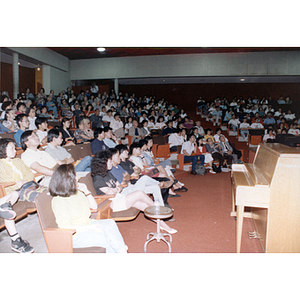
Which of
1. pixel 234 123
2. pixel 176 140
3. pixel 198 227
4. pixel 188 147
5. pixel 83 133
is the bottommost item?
pixel 198 227

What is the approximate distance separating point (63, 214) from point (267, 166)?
1828mm

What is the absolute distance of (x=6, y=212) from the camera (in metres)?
2.22

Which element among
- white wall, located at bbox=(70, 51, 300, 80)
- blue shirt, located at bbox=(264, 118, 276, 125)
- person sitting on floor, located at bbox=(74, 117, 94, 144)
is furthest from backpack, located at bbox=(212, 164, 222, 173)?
white wall, located at bbox=(70, 51, 300, 80)

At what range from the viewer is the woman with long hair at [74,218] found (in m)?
1.97

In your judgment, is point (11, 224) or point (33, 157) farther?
point (33, 157)

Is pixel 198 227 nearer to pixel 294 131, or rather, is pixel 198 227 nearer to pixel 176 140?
pixel 176 140

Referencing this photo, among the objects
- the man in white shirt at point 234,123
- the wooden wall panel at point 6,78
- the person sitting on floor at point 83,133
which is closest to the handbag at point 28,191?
the person sitting on floor at point 83,133

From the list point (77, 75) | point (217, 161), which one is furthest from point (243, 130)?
point (77, 75)

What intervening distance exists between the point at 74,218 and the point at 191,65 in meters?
9.83

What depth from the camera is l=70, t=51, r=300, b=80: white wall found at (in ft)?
34.1

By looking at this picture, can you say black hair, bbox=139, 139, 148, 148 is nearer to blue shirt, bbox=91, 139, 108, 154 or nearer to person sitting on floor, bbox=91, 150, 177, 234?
blue shirt, bbox=91, 139, 108, 154

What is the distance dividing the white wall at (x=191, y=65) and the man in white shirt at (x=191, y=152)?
5.56m

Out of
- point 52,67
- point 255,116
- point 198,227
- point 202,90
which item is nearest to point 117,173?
point 198,227

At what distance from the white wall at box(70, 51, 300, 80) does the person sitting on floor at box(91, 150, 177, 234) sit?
8862mm
